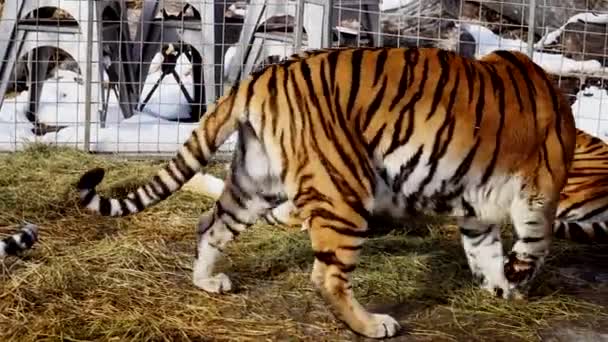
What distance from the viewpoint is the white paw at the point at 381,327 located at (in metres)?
4.11

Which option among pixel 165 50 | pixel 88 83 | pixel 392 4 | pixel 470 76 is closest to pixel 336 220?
pixel 470 76

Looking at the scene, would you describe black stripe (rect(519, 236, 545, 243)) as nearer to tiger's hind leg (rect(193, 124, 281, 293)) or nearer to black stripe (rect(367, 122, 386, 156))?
black stripe (rect(367, 122, 386, 156))

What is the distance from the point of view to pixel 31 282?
178 inches

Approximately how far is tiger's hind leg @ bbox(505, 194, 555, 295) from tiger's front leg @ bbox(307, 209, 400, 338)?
2.58 feet

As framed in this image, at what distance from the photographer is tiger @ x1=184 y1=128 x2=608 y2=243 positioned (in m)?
5.89

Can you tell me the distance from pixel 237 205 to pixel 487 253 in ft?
4.04

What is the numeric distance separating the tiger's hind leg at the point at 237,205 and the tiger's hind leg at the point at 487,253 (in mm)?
984

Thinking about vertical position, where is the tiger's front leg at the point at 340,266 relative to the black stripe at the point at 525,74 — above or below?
below

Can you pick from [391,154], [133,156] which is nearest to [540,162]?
[391,154]

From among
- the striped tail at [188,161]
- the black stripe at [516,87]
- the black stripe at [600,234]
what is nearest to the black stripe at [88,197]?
the striped tail at [188,161]

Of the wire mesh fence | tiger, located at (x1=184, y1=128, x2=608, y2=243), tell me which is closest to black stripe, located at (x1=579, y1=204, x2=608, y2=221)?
tiger, located at (x1=184, y1=128, x2=608, y2=243)

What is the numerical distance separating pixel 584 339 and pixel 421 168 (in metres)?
1.01

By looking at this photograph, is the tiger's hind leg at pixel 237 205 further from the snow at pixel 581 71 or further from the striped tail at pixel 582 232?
the snow at pixel 581 71

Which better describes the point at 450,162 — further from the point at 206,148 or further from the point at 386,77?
the point at 206,148
